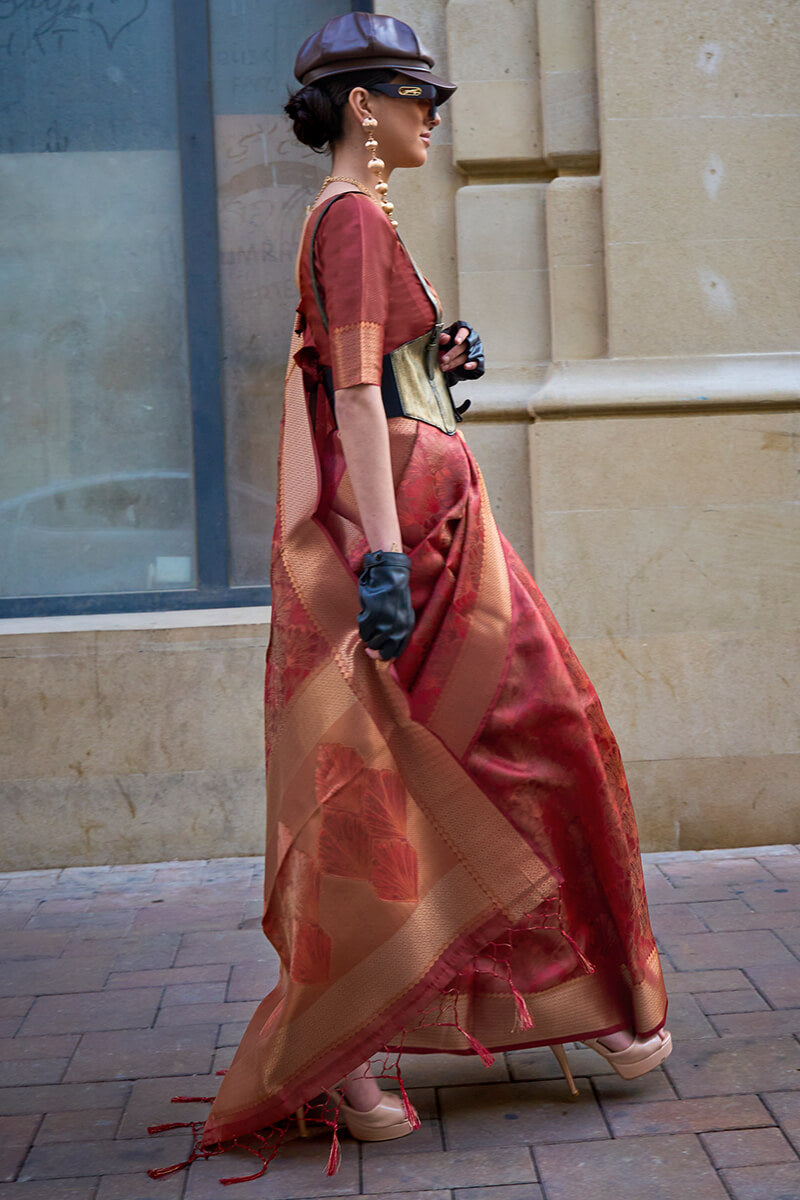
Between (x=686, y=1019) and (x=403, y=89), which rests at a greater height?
(x=403, y=89)

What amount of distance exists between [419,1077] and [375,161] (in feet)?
6.08

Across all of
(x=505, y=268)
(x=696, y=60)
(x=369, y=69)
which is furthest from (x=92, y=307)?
(x=369, y=69)

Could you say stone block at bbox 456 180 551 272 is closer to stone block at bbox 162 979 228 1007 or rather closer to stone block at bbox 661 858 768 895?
stone block at bbox 661 858 768 895

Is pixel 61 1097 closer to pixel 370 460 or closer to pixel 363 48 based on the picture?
pixel 370 460

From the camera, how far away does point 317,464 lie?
232cm

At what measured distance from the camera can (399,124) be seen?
2336mm

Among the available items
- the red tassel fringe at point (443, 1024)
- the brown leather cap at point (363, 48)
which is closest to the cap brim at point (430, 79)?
the brown leather cap at point (363, 48)

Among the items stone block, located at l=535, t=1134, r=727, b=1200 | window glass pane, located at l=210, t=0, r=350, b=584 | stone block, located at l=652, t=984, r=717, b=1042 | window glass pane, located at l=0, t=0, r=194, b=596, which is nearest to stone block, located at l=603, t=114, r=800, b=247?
window glass pane, located at l=210, t=0, r=350, b=584

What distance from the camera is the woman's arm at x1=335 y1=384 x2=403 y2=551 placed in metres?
2.22

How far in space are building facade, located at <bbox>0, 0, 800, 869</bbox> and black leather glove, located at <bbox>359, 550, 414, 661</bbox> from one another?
6.63ft

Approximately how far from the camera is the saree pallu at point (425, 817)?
2.24 m

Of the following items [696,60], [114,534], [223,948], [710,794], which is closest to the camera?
[223,948]

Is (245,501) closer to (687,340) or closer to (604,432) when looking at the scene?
(604,432)

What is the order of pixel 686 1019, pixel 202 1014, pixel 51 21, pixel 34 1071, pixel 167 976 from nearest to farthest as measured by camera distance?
1. pixel 34 1071
2. pixel 686 1019
3. pixel 202 1014
4. pixel 167 976
5. pixel 51 21
